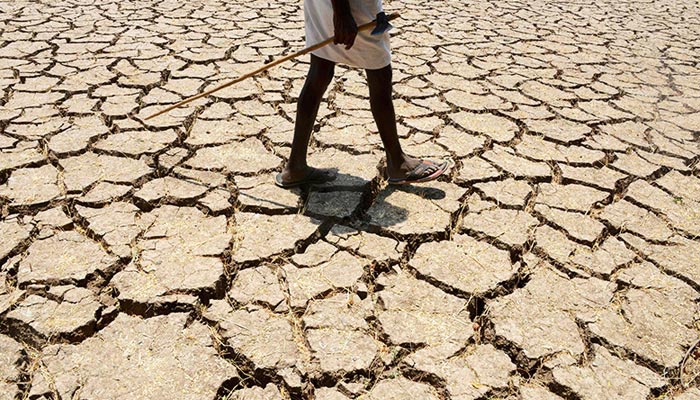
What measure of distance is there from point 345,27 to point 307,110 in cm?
39

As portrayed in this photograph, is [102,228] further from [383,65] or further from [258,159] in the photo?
[383,65]

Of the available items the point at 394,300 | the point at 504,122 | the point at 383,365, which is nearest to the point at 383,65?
the point at 394,300

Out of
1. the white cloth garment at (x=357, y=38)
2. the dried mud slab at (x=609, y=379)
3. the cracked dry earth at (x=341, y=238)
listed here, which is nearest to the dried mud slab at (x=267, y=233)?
the cracked dry earth at (x=341, y=238)

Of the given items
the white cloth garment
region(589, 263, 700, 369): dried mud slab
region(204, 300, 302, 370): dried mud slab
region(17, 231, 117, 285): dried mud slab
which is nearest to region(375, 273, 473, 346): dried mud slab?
region(204, 300, 302, 370): dried mud slab

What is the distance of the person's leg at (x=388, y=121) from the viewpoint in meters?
2.06

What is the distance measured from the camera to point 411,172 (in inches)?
88.4

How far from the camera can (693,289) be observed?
6.07 feet

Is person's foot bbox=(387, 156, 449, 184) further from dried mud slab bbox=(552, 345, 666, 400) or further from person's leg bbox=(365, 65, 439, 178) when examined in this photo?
dried mud slab bbox=(552, 345, 666, 400)

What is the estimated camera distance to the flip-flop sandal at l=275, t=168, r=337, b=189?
7.45 feet

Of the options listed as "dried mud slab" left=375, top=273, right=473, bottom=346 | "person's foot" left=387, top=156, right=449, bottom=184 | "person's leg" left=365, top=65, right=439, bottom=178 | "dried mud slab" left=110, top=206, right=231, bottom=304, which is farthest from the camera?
"person's foot" left=387, top=156, right=449, bottom=184

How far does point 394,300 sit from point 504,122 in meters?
1.62

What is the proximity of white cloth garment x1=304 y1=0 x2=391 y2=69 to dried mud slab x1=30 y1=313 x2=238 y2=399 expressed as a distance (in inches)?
39.9

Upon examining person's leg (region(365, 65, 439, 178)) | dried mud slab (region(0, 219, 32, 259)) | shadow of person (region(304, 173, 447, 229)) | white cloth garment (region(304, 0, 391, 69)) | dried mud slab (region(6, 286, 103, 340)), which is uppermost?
white cloth garment (region(304, 0, 391, 69))

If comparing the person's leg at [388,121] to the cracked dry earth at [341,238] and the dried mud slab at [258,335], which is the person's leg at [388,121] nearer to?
the cracked dry earth at [341,238]
